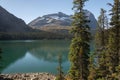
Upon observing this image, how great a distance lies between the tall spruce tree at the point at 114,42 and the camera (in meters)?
33.8

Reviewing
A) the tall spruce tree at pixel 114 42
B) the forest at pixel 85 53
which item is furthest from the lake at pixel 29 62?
the tall spruce tree at pixel 114 42

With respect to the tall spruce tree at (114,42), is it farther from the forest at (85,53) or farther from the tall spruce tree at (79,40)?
the tall spruce tree at (79,40)

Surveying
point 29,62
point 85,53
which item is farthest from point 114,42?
point 29,62

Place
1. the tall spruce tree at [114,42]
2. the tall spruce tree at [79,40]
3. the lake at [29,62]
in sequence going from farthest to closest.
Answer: the lake at [29,62]
the tall spruce tree at [114,42]
the tall spruce tree at [79,40]

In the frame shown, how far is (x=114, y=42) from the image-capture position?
34.0 metres

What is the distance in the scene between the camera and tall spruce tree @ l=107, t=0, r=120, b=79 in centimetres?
3375

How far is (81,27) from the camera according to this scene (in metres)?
32.0

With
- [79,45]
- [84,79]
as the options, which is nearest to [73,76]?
[84,79]

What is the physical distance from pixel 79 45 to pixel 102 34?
32.5 meters

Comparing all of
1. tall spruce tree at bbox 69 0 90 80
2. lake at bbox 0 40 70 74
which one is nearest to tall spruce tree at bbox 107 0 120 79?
tall spruce tree at bbox 69 0 90 80

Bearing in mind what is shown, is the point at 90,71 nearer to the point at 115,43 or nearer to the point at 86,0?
the point at 115,43

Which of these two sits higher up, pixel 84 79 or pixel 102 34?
pixel 102 34

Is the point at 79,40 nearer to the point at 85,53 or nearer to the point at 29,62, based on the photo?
the point at 85,53

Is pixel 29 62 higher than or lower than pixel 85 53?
lower
